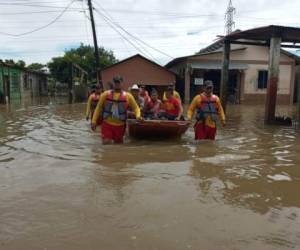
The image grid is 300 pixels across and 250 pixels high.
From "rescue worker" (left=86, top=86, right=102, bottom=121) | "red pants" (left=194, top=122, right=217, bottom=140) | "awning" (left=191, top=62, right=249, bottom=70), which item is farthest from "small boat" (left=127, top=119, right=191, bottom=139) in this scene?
"awning" (left=191, top=62, right=249, bottom=70)

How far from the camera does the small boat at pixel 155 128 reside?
9414 mm

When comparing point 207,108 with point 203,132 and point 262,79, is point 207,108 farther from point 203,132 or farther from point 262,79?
point 262,79

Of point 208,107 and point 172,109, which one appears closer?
point 208,107

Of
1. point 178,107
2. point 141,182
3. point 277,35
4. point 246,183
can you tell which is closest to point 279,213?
point 246,183

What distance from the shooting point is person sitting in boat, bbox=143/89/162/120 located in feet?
34.8

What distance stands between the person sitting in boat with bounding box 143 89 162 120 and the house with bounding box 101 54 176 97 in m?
16.6

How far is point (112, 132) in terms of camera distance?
9.00 m

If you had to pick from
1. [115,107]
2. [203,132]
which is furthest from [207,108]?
[115,107]

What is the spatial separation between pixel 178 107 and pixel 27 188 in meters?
5.69

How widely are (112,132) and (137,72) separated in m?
18.9

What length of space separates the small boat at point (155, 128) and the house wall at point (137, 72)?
17.8 metres

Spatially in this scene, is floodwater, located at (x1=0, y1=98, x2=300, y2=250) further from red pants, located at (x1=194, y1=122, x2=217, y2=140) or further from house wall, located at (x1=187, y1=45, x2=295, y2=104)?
house wall, located at (x1=187, y1=45, x2=295, y2=104)

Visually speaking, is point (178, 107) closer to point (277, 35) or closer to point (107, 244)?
point (277, 35)

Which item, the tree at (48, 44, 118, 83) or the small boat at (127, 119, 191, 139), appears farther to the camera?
the tree at (48, 44, 118, 83)
